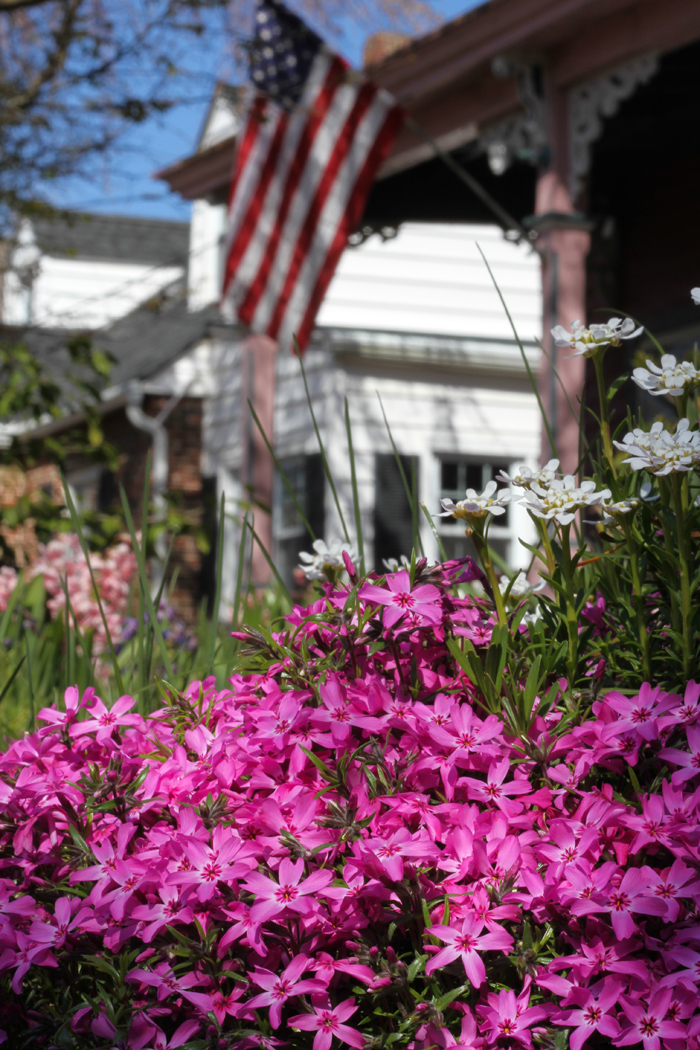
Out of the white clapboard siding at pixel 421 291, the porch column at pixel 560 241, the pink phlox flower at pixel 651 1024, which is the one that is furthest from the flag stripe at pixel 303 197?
the white clapboard siding at pixel 421 291

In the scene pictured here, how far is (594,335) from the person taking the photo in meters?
1.50

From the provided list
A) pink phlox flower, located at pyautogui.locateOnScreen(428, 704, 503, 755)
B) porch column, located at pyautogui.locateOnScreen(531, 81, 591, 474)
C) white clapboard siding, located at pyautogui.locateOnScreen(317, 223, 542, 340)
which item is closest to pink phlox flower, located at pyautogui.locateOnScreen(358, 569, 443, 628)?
pink phlox flower, located at pyautogui.locateOnScreen(428, 704, 503, 755)

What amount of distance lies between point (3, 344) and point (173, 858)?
5.70m

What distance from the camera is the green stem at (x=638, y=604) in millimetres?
1340

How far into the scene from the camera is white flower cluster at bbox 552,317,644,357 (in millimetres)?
1482

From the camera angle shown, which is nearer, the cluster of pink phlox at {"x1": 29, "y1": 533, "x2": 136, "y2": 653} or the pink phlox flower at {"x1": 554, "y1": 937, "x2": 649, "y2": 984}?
the pink phlox flower at {"x1": 554, "y1": 937, "x2": 649, "y2": 984}

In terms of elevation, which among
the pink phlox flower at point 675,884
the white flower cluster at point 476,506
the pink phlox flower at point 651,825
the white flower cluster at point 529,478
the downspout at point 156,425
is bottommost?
the pink phlox flower at point 675,884

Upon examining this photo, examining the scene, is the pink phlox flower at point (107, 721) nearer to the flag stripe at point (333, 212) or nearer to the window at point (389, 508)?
the flag stripe at point (333, 212)

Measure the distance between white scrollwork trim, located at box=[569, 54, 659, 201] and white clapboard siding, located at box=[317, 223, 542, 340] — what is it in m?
7.17

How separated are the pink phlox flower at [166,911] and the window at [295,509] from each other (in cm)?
879

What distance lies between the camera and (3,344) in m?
6.40

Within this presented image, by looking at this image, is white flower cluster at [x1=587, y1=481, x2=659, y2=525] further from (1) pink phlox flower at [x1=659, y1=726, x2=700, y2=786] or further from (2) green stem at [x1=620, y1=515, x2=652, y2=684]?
(1) pink phlox flower at [x1=659, y1=726, x2=700, y2=786]

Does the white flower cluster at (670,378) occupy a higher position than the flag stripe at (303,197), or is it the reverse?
the flag stripe at (303,197)

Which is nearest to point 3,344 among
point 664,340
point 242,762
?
point 664,340
